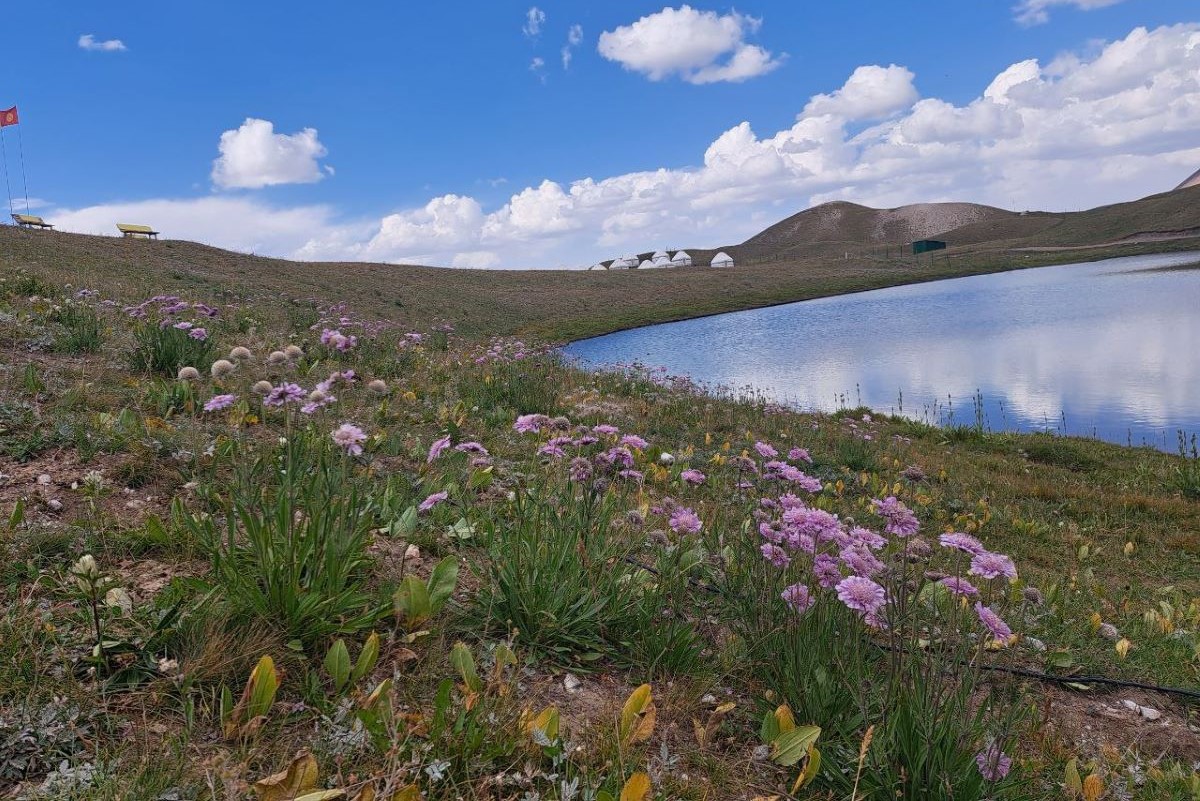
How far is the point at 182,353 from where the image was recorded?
6.60m

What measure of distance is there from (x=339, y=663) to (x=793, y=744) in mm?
1759

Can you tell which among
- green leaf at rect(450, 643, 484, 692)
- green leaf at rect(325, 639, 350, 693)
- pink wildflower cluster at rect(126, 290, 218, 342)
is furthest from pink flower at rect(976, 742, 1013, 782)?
pink wildflower cluster at rect(126, 290, 218, 342)

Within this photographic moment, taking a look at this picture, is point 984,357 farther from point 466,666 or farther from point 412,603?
point 466,666

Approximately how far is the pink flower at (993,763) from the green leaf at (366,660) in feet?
7.32

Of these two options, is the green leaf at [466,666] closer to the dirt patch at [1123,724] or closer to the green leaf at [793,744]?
the green leaf at [793,744]

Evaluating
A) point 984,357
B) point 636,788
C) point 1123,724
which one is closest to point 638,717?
point 636,788

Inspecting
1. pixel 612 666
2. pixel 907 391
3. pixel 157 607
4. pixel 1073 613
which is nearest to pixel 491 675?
pixel 612 666

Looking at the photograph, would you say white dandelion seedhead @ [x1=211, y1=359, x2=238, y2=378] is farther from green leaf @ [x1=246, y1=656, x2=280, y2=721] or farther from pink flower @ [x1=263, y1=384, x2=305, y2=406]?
green leaf @ [x1=246, y1=656, x2=280, y2=721]

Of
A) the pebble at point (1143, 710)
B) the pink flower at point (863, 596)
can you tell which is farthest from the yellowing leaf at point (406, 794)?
the pebble at point (1143, 710)

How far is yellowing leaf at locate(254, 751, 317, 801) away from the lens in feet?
5.79

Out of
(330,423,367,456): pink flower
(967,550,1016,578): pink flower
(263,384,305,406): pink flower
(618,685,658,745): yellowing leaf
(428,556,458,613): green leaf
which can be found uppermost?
(263,384,305,406): pink flower

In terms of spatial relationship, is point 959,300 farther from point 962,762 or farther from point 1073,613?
point 962,762

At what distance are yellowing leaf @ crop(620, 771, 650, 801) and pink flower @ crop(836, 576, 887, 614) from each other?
96 centimetres

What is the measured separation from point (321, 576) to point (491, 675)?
0.88 m
